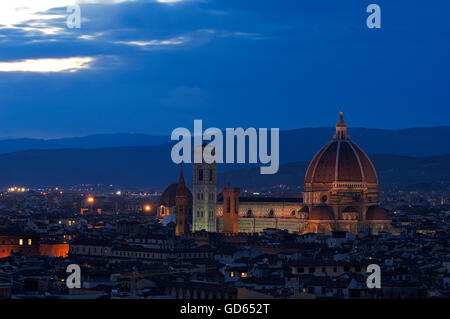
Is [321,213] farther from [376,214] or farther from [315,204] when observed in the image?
[315,204]

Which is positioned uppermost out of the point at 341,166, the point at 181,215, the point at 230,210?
the point at 341,166

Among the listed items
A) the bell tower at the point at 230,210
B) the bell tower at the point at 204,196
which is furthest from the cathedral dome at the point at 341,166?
the bell tower at the point at 204,196

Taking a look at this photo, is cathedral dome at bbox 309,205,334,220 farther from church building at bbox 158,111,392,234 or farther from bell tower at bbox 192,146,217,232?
bell tower at bbox 192,146,217,232

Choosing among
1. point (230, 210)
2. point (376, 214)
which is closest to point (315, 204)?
point (376, 214)

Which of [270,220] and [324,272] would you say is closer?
[324,272]
